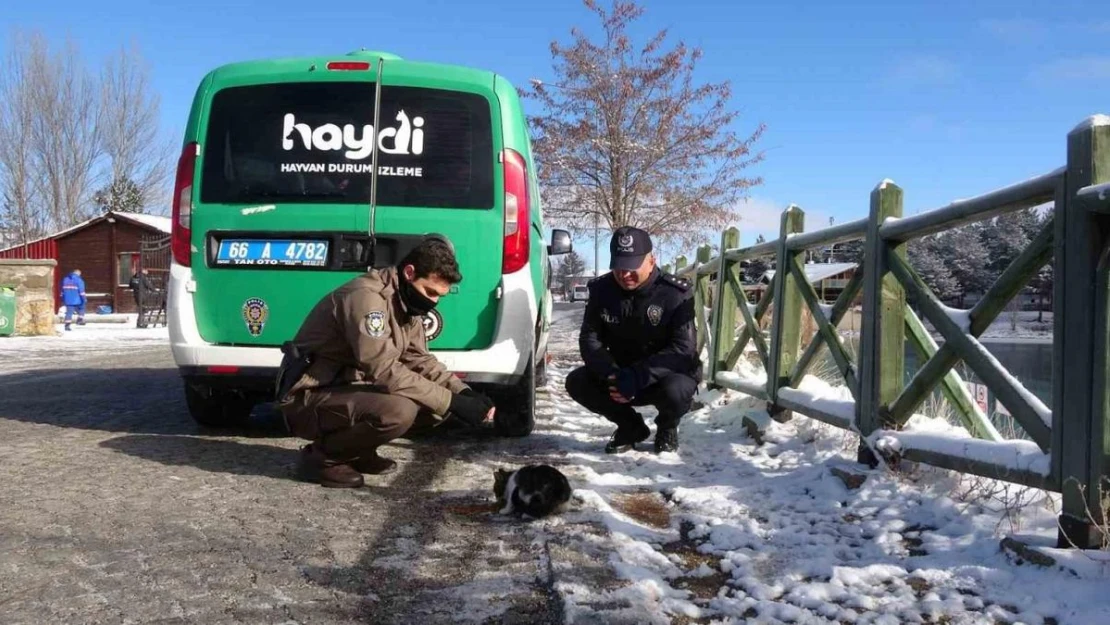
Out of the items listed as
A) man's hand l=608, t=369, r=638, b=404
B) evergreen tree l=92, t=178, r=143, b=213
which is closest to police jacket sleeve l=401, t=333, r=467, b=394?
man's hand l=608, t=369, r=638, b=404

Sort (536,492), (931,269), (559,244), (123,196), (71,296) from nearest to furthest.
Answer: (536,492)
(931,269)
(559,244)
(71,296)
(123,196)

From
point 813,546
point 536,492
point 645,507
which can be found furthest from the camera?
point 645,507

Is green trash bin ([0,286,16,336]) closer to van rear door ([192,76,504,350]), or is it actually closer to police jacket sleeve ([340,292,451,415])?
van rear door ([192,76,504,350])

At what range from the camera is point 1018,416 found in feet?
10.2

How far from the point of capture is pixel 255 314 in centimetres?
486

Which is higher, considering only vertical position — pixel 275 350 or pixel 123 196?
pixel 123 196

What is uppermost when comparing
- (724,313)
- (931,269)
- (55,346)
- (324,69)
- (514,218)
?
(324,69)

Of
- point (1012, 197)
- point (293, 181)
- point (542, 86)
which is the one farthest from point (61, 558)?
point (542, 86)

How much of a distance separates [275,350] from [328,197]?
951 mm

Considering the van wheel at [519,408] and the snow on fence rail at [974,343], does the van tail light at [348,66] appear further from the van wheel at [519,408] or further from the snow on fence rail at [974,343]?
the snow on fence rail at [974,343]

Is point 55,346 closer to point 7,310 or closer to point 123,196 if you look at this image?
point 7,310

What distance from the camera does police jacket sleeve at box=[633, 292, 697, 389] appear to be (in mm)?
4969

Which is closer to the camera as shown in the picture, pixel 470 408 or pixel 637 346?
pixel 470 408

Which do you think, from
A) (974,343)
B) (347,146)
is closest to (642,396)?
(974,343)
